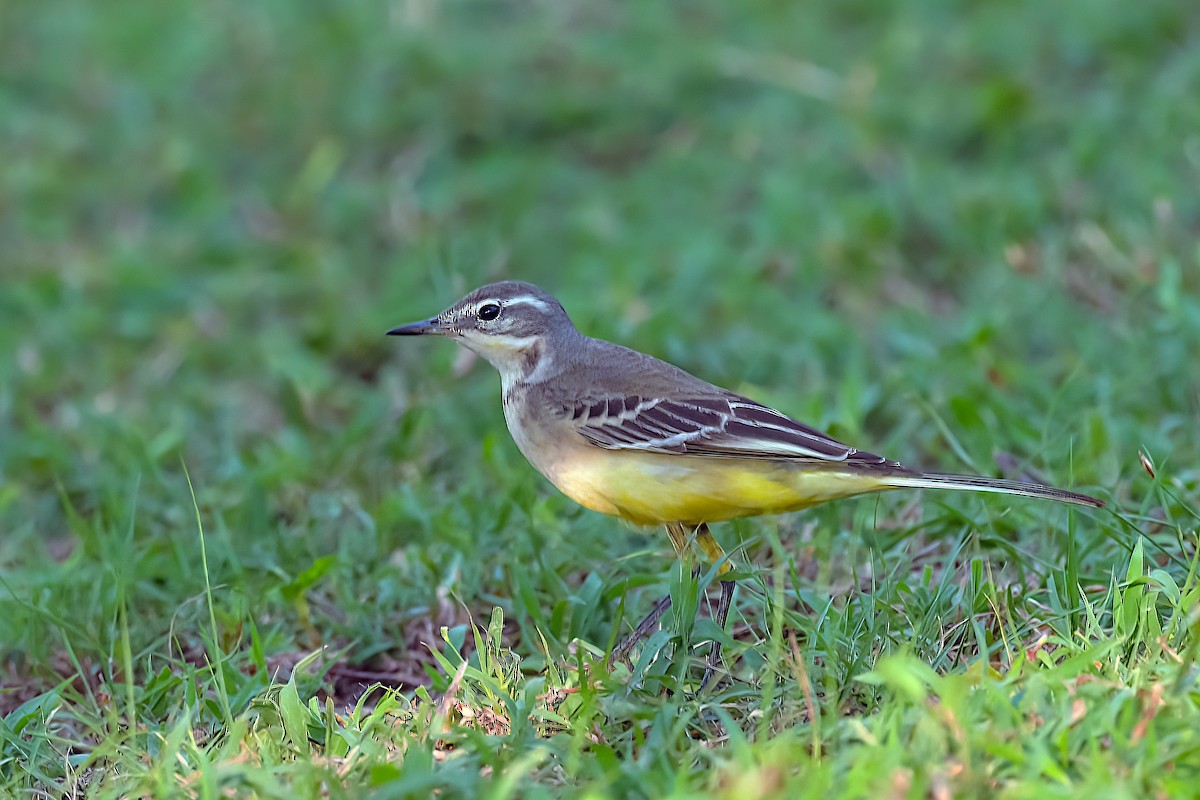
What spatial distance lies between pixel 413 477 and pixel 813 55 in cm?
560

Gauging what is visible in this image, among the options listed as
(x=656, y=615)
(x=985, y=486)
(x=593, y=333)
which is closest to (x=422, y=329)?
(x=656, y=615)

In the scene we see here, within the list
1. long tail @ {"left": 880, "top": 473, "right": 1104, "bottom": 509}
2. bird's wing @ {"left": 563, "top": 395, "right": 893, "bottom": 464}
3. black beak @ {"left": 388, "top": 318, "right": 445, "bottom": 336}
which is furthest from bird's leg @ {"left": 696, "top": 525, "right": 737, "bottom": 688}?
Result: black beak @ {"left": 388, "top": 318, "right": 445, "bottom": 336}

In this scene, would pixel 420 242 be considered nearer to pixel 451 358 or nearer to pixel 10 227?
pixel 451 358

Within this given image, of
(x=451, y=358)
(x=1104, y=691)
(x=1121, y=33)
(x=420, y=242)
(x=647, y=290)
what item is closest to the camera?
(x=1104, y=691)

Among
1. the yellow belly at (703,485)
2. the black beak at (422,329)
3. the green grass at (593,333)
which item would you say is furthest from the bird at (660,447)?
the green grass at (593,333)

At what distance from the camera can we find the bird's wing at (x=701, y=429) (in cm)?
500

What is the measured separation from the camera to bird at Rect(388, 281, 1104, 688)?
4938mm

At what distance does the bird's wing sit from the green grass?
17.1 inches

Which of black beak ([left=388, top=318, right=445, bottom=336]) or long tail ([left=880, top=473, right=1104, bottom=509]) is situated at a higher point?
black beak ([left=388, top=318, right=445, bottom=336])

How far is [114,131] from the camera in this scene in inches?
428

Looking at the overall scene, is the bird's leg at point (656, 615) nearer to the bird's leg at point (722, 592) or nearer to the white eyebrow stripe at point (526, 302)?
the bird's leg at point (722, 592)

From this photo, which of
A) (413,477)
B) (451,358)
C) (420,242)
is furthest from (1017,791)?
(420,242)

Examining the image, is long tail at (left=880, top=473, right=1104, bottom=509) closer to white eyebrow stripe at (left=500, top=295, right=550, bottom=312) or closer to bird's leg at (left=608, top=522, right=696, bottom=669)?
bird's leg at (left=608, top=522, right=696, bottom=669)

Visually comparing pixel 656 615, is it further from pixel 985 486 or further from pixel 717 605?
pixel 985 486
